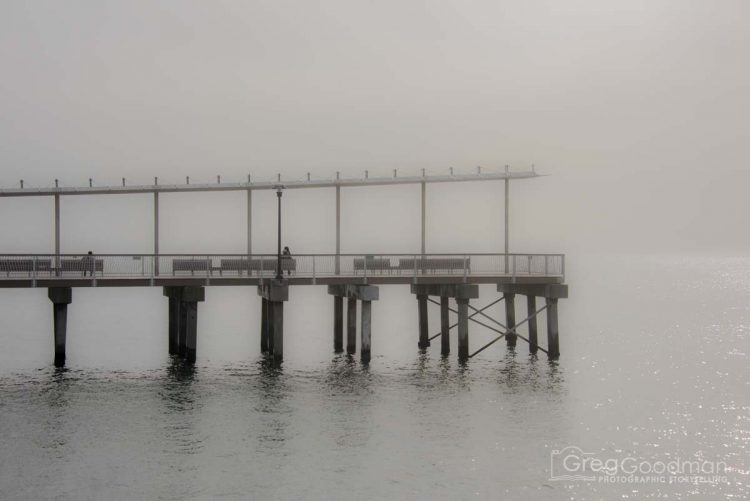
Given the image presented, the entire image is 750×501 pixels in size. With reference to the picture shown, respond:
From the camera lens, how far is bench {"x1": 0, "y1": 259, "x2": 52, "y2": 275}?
1543 inches

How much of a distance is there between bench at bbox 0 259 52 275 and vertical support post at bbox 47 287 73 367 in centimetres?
107

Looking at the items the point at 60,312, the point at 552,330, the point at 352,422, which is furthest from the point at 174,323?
the point at 352,422

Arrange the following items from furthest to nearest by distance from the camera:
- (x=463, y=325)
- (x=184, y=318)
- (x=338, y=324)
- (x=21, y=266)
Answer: (x=338, y=324) < (x=184, y=318) < (x=463, y=325) < (x=21, y=266)

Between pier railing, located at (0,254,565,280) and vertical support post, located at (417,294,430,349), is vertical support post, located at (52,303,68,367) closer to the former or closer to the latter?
pier railing, located at (0,254,565,280)

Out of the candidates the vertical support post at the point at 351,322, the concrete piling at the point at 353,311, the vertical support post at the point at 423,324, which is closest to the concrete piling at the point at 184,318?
the concrete piling at the point at 353,311

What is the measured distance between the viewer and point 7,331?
7412 centimetres

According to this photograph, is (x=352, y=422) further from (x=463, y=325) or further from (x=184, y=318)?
(x=184, y=318)

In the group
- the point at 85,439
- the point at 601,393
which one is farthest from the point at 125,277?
the point at 601,393

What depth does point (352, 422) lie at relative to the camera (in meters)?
31.9

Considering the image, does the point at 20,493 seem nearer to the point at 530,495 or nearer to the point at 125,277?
the point at 530,495

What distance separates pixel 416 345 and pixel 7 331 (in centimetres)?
3532

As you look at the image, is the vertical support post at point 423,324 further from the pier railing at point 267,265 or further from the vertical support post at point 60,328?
the vertical support post at point 60,328

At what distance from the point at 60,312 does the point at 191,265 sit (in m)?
5.95

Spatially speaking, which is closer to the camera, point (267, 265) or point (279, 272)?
point (279, 272)
